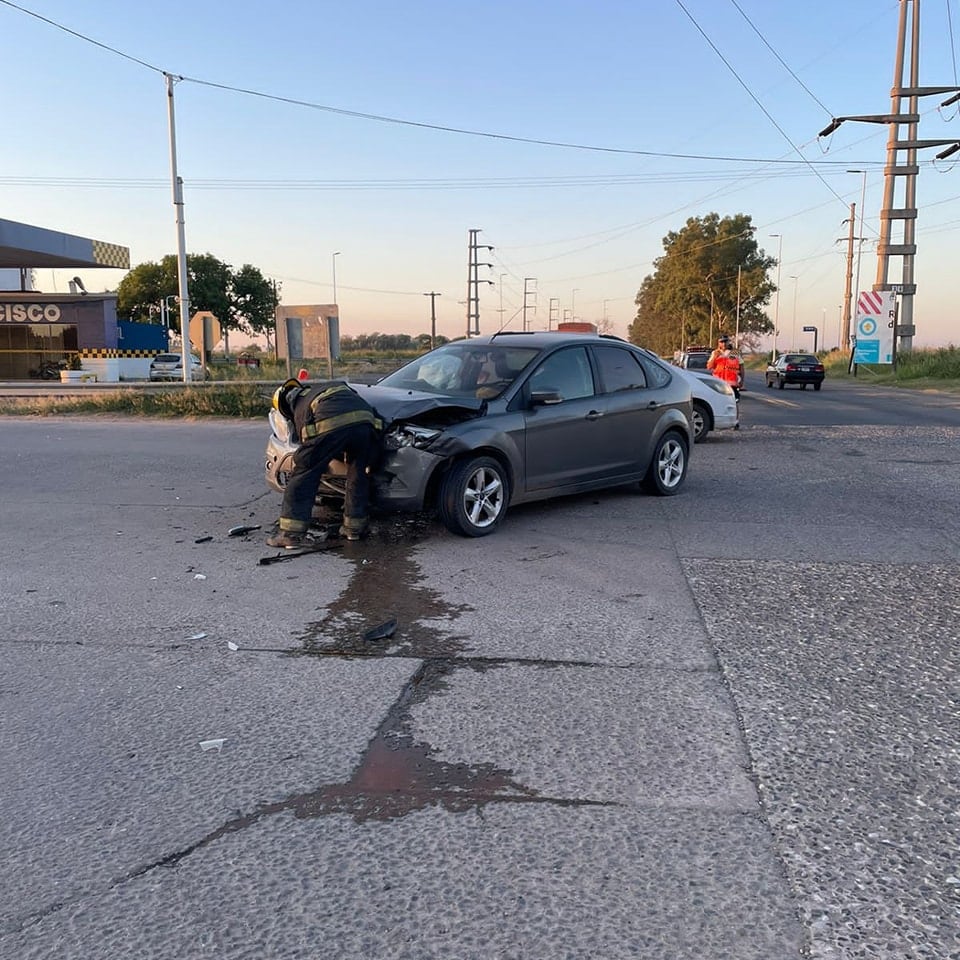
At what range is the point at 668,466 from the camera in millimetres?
9336

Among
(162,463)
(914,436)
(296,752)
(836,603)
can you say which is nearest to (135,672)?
(296,752)

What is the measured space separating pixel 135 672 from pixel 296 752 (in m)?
1.33

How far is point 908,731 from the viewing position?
12.1 ft

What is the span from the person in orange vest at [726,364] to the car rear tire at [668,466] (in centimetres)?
693

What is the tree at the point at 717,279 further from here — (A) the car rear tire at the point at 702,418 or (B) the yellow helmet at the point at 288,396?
(B) the yellow helmet at the point at 288,396

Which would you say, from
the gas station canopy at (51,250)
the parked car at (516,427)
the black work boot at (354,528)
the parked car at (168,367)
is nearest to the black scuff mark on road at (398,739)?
the black work boot at (354,528)

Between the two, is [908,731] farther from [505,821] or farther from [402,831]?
[402,831]

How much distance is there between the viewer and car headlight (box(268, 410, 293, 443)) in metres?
7.40

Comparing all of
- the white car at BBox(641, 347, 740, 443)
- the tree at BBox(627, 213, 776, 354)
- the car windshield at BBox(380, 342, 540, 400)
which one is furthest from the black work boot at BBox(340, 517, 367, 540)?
the tree at BBox(627, 213, 776, 354)

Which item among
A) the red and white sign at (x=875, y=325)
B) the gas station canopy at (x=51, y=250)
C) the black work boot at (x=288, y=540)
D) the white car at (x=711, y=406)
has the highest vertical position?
the gas station canopy at (x=51, y=250)

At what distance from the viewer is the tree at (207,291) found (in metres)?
69.1

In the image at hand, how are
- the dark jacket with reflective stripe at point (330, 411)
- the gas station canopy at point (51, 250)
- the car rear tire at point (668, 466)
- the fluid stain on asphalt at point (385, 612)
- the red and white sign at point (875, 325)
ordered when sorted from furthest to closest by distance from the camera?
the red and white sign at point (875, 325), the gas station canopy at point (51, 250), the car rear tire at point (668, 466), the dark jacket with reflective stripe at point (330, 411), the fluid stain on asphalt at point (385, 612)

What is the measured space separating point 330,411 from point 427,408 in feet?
2.87

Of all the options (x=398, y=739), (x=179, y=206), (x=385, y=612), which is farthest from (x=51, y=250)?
(x=398, y=739)
